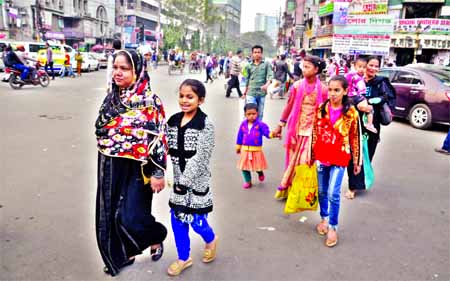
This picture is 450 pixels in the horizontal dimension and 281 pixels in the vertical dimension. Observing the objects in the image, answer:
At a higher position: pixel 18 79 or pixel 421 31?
pixel 421 31

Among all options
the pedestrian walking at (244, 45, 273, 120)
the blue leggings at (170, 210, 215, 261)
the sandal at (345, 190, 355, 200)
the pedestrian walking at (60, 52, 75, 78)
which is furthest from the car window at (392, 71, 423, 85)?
the pedestrian walking at (60, 52, 75, 78)

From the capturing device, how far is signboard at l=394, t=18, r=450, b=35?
94.1ft

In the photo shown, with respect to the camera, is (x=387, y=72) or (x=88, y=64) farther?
(x=88, y=64)

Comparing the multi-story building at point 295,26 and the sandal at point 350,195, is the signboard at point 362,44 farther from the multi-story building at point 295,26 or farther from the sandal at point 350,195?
the multi-story building at point 295,26

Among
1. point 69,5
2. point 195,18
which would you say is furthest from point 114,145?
point 195,18

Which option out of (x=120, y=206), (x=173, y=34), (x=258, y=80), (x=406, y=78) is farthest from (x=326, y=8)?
(x=120, y=206)

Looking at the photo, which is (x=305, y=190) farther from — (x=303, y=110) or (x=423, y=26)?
(x=423, y=26)

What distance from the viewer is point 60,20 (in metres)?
47.9

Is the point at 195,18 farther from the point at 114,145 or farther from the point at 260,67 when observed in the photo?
the point at 114,145

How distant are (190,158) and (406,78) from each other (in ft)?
29.2

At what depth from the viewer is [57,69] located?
67.6 ft

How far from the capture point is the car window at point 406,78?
9.80 metres

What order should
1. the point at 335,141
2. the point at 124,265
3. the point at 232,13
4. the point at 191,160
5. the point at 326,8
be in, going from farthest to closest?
the point at 232,13, the point at 326,8, the point at 335,141, the point at 124,265, the point at 191,160

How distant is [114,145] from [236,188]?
2536mm
